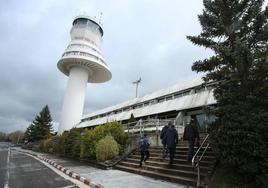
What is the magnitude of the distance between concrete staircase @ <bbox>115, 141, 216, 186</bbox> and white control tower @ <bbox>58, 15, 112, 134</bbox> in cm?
2628

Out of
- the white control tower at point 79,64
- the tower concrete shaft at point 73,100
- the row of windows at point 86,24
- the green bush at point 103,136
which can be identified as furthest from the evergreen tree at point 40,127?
the green bush at point 103,136

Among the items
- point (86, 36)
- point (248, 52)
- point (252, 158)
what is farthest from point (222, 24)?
point (86, 36)

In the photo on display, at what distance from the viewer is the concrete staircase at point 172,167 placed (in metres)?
8.42

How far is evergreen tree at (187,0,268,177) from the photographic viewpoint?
261 inches

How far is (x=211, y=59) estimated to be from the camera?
962 centimetres

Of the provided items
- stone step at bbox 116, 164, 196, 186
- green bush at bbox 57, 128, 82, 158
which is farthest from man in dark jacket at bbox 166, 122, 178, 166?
green bush at bbox 57, 128, 82, 158

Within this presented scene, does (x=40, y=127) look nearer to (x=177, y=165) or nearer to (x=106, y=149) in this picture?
(x=106, y=149)

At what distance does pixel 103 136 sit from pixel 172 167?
734cm

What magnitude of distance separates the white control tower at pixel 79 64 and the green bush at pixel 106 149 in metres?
24.2

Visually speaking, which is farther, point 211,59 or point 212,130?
point 211,59

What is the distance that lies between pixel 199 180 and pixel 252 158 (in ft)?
6.25

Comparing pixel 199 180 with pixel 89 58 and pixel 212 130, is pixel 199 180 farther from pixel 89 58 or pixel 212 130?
pixel 89 58

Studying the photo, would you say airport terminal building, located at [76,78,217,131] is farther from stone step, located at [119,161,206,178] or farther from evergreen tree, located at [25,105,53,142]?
evergreen tree, located at [25,105,53,142]

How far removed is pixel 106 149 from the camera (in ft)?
48.1
